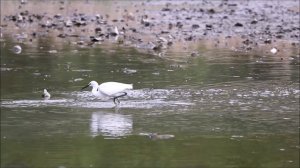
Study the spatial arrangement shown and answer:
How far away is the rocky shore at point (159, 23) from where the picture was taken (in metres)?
21.5

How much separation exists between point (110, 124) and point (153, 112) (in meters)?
1.00

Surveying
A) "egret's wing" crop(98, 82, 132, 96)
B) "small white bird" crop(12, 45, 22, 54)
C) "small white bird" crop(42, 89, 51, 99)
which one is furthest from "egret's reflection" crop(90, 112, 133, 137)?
"small white bird" crop(12, 45, 22, 54)

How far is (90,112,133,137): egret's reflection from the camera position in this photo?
34.9 ft

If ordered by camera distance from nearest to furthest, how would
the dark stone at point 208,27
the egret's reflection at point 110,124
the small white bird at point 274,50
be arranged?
the egret's reflection at point 110,124 < the small white bird at point 274,50 < the dark stone at point 208,27

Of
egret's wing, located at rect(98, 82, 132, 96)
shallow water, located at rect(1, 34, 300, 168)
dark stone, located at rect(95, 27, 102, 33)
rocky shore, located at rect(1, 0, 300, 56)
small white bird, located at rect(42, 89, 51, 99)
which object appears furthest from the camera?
dark stone, located at rect(95, 27, 102, 33)

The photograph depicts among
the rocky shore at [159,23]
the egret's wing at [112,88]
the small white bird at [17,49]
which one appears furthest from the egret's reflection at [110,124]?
the rocky shore at [159,23]

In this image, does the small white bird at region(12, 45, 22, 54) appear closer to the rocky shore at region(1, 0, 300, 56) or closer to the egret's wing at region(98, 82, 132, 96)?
the rocky shore at region(1, 0, 300, 56)

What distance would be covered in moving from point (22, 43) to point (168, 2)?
39.9ft

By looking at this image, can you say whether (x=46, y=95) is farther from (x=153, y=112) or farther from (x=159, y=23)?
(x=159, y=23)

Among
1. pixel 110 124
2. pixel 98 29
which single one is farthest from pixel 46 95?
pixel 98 29

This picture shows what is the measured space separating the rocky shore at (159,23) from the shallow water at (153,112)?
116 inches

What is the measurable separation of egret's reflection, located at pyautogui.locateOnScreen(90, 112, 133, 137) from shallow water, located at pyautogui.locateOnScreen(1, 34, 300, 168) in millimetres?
14

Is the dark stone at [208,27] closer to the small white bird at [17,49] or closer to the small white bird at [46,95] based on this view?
the small white bird at [17,49]

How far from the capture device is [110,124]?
1120cm
